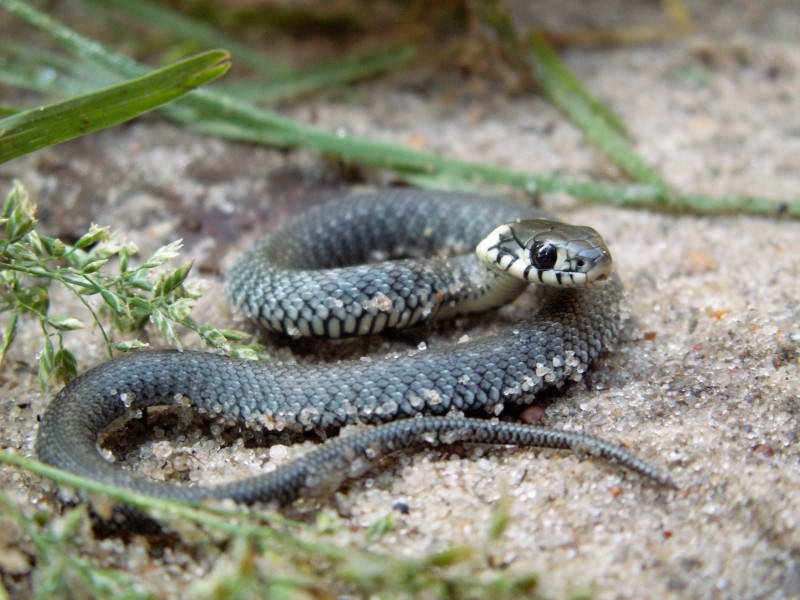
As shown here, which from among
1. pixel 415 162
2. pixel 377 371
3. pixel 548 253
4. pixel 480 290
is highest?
pixel 548 253

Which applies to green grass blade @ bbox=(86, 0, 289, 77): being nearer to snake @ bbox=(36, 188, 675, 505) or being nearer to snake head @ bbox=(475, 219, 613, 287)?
snake @ bbox=(36, 188, 675, 505)

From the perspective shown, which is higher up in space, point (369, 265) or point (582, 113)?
point (582, 113)

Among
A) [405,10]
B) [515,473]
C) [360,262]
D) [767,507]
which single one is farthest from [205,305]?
[405,10]

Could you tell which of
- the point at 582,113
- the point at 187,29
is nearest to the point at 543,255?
the point at 582,113

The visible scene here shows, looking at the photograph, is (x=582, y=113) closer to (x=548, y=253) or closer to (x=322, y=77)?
(x=322, y=77)

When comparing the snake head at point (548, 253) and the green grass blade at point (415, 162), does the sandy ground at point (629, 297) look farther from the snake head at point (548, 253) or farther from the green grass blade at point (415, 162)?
the snake head at point (548, 253)

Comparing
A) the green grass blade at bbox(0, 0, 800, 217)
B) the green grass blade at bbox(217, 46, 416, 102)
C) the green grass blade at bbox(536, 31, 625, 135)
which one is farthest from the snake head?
the green grass blade at bbox(217, 46, 416, 102)

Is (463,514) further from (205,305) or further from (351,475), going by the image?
(205,305)
